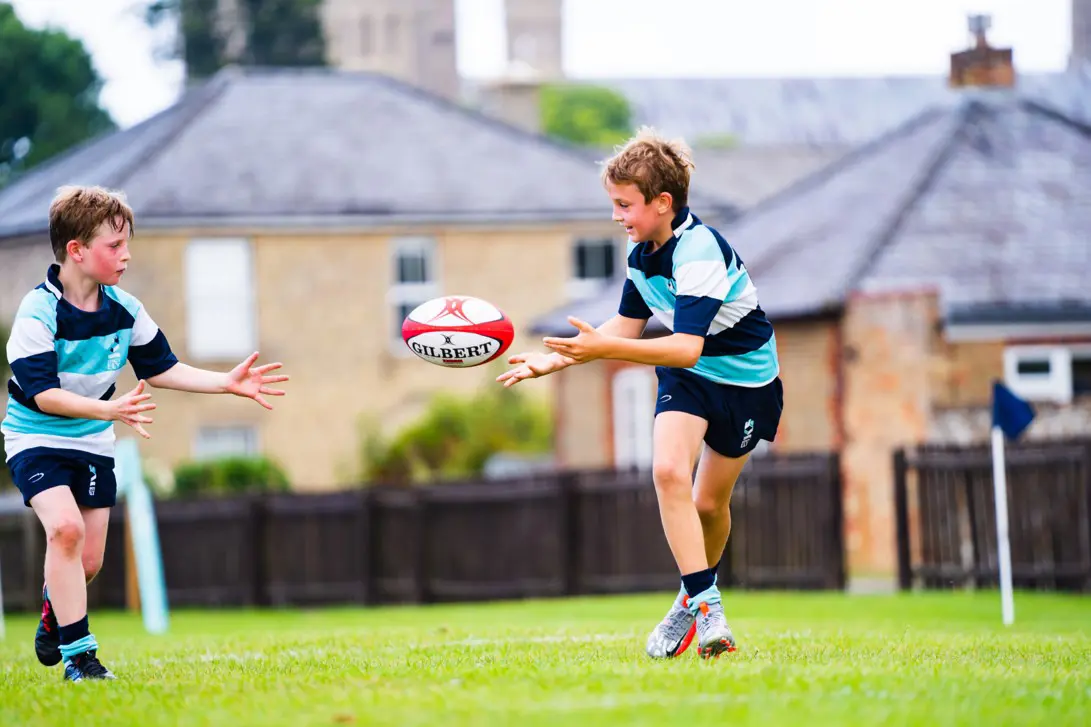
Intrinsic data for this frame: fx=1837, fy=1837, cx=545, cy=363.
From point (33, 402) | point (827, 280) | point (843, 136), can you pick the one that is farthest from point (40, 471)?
point (843, 136)

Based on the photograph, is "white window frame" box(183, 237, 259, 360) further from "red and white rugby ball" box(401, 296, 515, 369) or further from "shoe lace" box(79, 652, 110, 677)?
"shoe lace" box(79, 652, 110, 677)

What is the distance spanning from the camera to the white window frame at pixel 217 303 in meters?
37.3

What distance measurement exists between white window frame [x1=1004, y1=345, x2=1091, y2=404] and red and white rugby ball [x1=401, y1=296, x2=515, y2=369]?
57.7 feet

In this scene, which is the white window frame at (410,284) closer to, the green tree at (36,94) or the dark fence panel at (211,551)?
the dark fence panel at (211,551)

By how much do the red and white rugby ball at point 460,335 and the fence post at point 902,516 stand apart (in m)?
11.5

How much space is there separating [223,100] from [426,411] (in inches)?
370

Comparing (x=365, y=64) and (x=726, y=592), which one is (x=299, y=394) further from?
(x=365, y=64)

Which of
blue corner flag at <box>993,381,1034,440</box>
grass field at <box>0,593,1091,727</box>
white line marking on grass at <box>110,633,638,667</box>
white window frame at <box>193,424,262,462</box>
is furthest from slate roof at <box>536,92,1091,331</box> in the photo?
Answer: white line marking on grass at <box>110,633,638,667</box>

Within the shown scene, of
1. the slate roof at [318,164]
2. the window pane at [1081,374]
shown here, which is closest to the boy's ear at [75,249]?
the window pane at [1081,374]

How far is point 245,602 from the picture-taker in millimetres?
24984

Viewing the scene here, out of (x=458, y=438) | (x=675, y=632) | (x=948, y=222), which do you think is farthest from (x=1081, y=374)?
(x=675, y=632)

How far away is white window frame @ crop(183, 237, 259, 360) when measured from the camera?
37281 mm

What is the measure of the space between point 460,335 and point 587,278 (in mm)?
30465

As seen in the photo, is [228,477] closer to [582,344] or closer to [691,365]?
[691,365]
